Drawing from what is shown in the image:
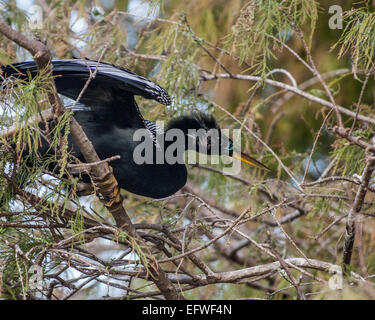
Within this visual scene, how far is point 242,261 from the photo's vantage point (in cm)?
398

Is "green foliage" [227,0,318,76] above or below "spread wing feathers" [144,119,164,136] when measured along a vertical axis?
above

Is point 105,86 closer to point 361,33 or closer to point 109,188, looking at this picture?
point 109,188

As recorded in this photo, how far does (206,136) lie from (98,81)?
714mm

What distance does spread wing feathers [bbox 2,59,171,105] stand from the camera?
241 cm

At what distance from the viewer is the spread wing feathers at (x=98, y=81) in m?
2.41

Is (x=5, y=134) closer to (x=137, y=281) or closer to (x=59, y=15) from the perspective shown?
(x=59, y=15)

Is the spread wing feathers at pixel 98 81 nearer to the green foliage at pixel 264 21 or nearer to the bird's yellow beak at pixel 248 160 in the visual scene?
the green foliage at pixel 264 21

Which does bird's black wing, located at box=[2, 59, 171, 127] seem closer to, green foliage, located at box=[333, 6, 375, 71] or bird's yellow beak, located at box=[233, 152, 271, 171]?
bird's yellow beak, located at box=[233, 152, 271, 171]

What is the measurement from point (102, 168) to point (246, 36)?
0.97 m

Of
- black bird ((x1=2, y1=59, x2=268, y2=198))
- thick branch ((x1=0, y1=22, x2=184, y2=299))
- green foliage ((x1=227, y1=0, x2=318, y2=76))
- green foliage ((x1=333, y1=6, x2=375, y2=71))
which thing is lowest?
thick branch ((x1=0, y1=22, x2=184, y2=299))

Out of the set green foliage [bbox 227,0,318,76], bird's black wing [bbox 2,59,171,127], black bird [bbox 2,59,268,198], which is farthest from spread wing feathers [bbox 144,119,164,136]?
green foliage [bbox 227,0,318,76]

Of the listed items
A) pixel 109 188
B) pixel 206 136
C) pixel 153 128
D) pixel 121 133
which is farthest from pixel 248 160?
pixel 109 188

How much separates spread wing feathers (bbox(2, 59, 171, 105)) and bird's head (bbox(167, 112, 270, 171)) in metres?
0.42
